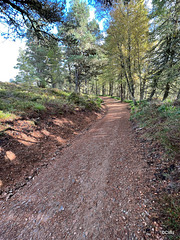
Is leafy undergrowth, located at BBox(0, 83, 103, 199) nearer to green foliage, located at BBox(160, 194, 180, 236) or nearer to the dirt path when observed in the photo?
the dirt path

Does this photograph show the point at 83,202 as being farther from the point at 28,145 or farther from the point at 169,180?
the point at 28,145

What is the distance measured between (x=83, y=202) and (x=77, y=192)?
0.35 meters

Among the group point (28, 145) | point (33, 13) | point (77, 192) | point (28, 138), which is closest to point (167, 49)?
point (33, 13)

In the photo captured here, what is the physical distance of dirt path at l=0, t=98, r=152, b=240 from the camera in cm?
193

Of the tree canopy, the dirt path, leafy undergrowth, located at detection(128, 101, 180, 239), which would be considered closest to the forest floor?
the dirt path

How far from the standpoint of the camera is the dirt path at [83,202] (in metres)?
1.93

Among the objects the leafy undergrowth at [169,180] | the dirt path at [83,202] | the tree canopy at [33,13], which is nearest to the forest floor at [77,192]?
the dirt path at [83,202]

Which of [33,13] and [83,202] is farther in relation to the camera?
[33,13]

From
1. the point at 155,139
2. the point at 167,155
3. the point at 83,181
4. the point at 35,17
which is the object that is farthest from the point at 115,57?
the point at 83,181

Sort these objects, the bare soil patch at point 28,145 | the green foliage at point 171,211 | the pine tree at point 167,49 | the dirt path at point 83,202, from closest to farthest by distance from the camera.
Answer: the green foliage at point 171,211 → the dirt path at point 83,202 → the bare soil patch at point 28,145 → the pine tree at point 167,49

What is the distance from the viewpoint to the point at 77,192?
2770 mm

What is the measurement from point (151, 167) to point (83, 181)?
6.82 feet

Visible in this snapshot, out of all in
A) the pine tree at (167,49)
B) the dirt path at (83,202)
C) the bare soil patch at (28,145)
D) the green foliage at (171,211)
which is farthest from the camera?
the pine tree at (167,49)

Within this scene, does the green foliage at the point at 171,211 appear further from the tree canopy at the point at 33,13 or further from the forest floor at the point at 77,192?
the tree canopy at the point at 33,13
